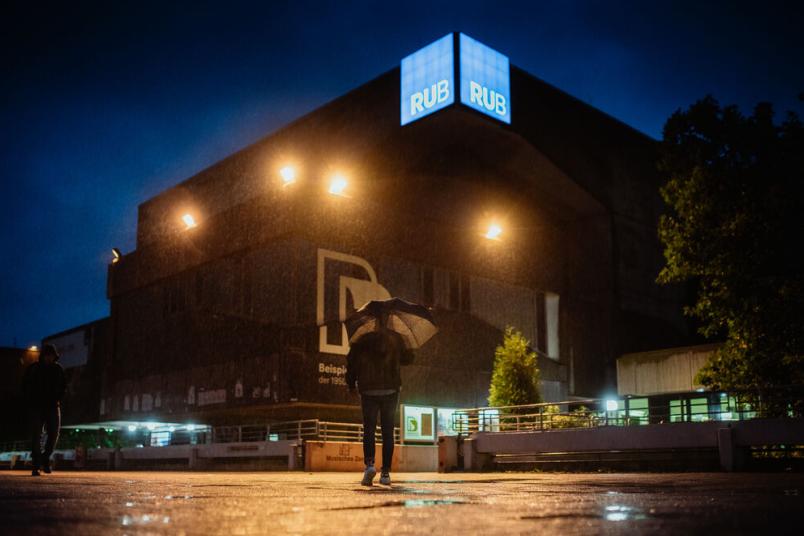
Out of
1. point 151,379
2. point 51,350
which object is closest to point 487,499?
point 51,350

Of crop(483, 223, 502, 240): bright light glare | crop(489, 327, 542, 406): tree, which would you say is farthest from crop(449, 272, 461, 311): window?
crop(489, 327, 542, 406): tree

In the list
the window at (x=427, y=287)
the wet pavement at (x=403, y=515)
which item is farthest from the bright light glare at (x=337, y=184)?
the wet pavement at (x=403, y=515)

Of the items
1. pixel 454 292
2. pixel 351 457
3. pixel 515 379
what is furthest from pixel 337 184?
pixel 515 379

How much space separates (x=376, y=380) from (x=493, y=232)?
27008 mm

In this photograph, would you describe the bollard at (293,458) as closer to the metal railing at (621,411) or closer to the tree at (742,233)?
the metal railing at (621,411)

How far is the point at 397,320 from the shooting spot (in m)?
8.58

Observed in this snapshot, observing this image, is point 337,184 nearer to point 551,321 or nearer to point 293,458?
point 293,458

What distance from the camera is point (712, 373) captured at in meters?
15.5

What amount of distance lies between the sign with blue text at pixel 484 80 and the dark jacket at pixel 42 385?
21.8m

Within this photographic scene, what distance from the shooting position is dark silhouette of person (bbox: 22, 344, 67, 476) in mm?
10125

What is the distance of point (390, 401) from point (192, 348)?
27.7m

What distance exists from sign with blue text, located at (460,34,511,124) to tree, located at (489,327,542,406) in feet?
34.5

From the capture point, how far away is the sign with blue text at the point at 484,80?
30.1 m

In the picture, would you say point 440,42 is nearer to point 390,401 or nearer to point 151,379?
point 151,379
